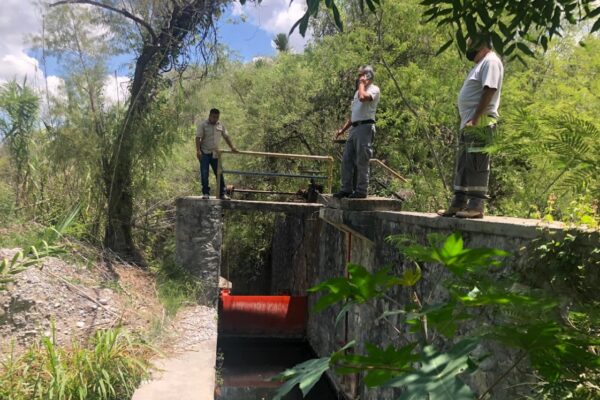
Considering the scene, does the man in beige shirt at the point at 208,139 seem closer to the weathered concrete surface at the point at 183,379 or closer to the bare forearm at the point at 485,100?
the weathered concrete surface at the point at 183,379

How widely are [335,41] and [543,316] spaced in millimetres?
9341

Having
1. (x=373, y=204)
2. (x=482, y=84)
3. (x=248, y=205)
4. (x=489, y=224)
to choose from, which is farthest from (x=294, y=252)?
(x=489, y=224)

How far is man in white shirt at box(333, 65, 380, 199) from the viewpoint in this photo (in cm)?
507

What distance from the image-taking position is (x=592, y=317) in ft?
4.89

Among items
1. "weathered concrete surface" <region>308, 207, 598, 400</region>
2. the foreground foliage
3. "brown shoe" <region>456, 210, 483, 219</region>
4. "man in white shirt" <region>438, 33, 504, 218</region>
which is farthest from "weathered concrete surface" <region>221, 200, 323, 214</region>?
the foreground foliage

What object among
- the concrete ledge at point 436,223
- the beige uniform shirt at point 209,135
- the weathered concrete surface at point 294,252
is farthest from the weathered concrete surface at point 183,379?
A: the weathered concrete surface at point 294,252

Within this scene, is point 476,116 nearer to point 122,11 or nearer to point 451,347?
point 451,347

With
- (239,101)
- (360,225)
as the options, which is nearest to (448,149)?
(360,225)

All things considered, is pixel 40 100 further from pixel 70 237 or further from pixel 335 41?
pixel 335 41

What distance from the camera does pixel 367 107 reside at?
204 inches

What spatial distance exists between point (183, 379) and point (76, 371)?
2.82 ft

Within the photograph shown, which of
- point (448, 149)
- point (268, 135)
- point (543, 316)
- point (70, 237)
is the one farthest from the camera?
point (268, 135)

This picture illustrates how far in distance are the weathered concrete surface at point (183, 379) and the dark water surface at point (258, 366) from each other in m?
2.71

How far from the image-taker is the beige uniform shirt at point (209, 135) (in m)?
7.45
